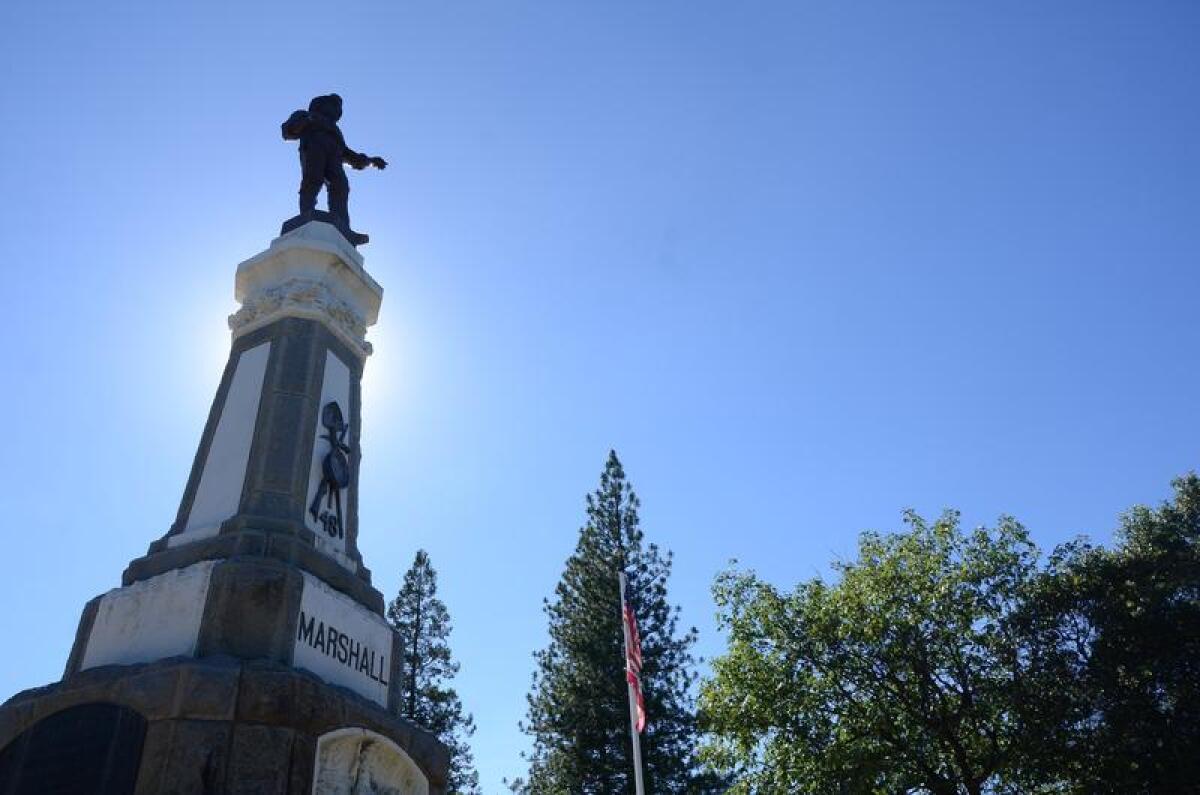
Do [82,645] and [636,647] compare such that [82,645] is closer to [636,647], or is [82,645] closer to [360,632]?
[360,632]

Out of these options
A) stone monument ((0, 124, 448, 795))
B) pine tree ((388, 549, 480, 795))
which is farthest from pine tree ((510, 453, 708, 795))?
stone monument ((0, 124, 448, 795))

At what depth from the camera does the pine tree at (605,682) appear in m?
22.4

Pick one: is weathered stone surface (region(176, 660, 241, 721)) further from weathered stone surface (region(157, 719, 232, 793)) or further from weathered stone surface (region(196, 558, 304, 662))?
weathered stone surface (region(196, 558, 304, 662))

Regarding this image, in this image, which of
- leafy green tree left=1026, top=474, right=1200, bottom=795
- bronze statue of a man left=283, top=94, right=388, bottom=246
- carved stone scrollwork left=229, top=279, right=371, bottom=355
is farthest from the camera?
leafy green tree left=1026, top=474, right=1200, bottom=795

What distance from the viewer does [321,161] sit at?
9281 mm

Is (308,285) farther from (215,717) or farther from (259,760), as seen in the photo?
(259,760)

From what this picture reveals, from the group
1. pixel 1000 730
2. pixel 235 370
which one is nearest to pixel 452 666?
pixel 1000 730

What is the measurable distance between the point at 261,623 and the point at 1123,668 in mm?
18576

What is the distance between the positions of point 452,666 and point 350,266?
2057cm

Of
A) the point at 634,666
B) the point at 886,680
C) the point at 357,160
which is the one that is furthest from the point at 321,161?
the point at 886,680

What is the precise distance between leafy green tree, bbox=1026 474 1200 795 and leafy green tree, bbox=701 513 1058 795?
0.70 metres

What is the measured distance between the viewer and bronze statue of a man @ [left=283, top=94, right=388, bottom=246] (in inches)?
362

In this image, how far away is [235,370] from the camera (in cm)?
793

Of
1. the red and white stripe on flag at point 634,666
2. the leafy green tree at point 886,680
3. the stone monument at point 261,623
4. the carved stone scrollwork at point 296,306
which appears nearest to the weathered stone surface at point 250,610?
the stone monument at point 261,623
